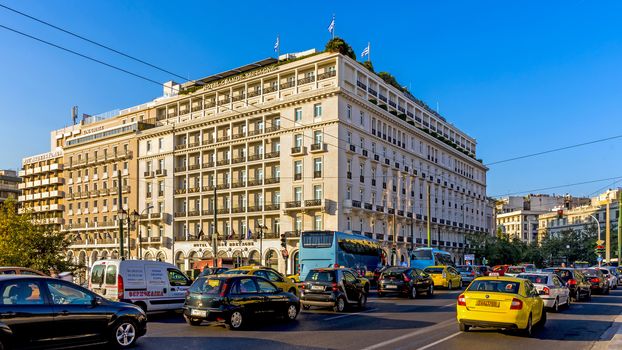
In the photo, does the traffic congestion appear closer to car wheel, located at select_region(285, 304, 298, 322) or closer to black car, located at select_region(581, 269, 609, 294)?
car wheel, located at select_region(285, 304, 298, 322)

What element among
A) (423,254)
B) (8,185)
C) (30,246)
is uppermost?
(8,185)

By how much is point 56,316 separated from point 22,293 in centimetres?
71

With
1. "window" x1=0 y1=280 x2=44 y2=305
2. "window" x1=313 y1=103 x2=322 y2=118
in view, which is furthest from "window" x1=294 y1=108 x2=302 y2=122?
"window" x1=0 y1=280 x2=44 y2=305

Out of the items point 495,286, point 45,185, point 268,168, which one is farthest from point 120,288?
point 45,185

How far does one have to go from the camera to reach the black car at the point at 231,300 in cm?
1445

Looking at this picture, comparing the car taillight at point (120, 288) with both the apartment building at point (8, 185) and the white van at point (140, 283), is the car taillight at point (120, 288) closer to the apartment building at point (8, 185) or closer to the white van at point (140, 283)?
the white van at point (140, 283)

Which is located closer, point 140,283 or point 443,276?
point 140,283

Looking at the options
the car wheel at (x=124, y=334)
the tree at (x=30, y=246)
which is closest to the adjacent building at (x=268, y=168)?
the tree at (x=30, y=246)

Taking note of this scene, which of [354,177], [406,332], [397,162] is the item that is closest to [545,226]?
[397,162]

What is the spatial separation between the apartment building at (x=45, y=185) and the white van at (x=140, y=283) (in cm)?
7687

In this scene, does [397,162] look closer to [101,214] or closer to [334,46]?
[334,46]

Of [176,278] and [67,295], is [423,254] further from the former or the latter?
[67,295]

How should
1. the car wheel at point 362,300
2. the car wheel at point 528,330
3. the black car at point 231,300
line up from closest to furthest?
the car wheel at point 528,330
the black car at point 231,300
the car wheel at point 362,300

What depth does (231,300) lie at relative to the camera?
14578 millimetres
